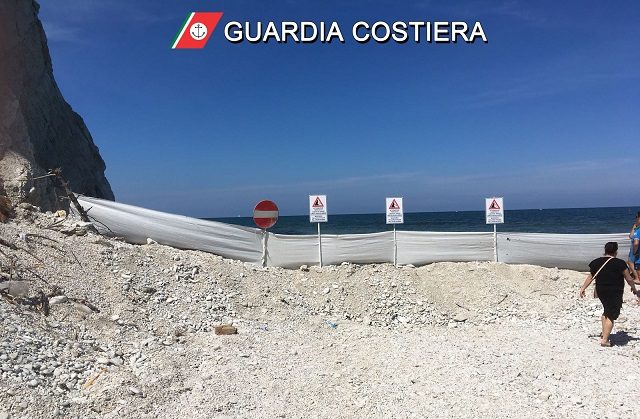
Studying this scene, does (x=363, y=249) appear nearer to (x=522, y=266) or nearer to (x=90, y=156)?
(x=522, y=266)

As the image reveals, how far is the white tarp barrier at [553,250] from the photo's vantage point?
12938 millimetres

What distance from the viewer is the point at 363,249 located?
12.5m

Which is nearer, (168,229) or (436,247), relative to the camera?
(168,229)

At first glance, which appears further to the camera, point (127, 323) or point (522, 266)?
point (522, 266)

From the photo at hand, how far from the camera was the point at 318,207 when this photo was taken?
485 inches

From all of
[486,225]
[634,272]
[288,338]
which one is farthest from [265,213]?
[486,225]

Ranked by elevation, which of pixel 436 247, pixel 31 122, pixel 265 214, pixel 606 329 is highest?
pixel 31 122

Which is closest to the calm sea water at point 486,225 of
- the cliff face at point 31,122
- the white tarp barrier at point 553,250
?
the cliff face at point 31,122

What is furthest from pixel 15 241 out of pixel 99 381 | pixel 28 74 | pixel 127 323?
pixel 28 74

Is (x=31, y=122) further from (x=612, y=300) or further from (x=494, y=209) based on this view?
(x=612, y=300)

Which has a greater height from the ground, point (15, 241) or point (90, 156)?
point (90, 156)

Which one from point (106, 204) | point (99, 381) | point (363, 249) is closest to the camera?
point (99, 381)

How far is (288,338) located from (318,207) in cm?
448

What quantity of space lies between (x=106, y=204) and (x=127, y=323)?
4824 mm
